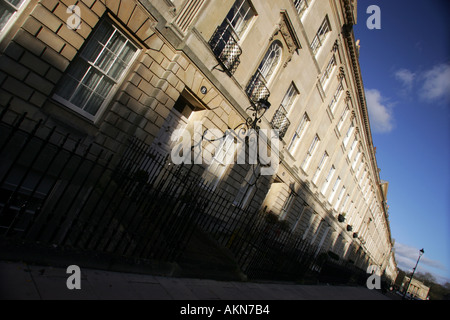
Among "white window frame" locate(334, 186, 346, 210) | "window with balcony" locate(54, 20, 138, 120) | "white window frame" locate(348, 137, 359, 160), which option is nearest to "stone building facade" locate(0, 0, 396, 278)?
"window with balcony" locate(54, 20, 138, 120)

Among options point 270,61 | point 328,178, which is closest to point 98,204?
point 270,61

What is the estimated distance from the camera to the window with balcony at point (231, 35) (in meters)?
9.42

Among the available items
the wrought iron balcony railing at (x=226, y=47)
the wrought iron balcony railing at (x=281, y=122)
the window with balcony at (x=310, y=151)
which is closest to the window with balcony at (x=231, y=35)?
the wrought iron balcony railing at (x=226, y=47)

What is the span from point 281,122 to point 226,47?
17.9 feet

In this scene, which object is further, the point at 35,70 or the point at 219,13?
the point at 219,13

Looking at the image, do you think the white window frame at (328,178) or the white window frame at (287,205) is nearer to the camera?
the white window frame at (287,205)

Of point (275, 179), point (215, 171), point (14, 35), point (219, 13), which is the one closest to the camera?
point (14, 35)

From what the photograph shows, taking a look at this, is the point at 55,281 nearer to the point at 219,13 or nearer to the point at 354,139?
the point at 219,13

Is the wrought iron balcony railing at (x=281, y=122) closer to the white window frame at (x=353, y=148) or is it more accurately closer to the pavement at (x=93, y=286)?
the pavement at (x=93, y=286)

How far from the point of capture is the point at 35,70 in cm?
553

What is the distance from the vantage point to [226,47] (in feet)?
31.9

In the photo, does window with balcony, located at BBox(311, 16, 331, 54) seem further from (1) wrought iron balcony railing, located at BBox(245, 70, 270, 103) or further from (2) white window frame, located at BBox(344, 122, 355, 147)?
(2) white window frame, located at BBox(344, 122, 355, 147)
